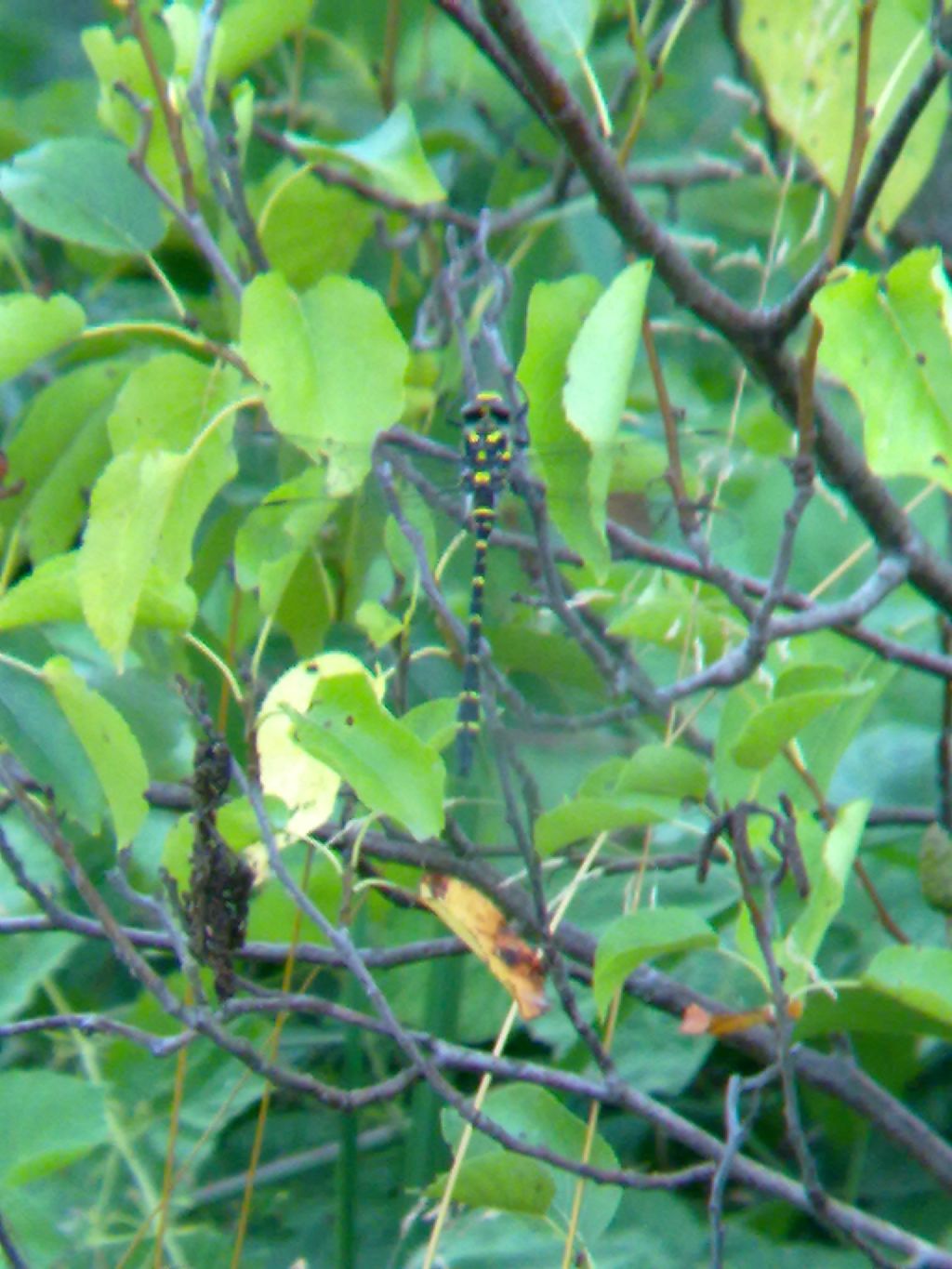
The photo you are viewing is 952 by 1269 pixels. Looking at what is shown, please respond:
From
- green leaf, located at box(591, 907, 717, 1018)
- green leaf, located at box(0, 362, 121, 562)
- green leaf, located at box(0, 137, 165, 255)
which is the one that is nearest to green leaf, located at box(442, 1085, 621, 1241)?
green leaf, located at box(591, 907, 717, 1018)

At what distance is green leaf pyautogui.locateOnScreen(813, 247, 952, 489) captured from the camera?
0.79 meters

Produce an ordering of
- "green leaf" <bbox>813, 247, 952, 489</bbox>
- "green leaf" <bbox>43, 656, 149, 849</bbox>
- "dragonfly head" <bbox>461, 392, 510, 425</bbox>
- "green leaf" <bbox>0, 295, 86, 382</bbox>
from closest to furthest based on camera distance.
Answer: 1. "green leaf" <bbox>813, 247, 952, 489</bbox>
2. "green leaf" <bbox>43, 656, 149, 849</bbox>
3. "green leaf" <bbox>0, 295, 86, 382</bbox>
4. "dragonfly head" <bbox>461, 392, 510, 425</bbox>

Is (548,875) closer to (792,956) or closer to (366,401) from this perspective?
(792,956)

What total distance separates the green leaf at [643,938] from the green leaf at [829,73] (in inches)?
29.0

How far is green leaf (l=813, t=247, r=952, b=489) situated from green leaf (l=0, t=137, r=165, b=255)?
0.63 meters

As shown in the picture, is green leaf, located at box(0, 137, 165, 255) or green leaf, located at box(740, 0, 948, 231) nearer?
green leaf, located at box(0, 137, 165, 255)

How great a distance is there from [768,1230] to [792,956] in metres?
0.67

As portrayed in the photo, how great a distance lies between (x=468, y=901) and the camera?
105 cm

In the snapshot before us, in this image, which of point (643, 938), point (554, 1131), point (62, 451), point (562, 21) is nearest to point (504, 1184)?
point (554, 1131)

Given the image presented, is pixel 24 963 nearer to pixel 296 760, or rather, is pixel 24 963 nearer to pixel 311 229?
pixel 296 760

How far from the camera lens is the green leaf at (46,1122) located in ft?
3.82

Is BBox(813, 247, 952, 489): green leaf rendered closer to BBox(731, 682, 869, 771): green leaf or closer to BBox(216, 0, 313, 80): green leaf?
BBox(731, 682, 869, 771): green leaf

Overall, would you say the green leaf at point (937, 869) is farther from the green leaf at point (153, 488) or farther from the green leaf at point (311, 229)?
the green leaf at point (311, 229)

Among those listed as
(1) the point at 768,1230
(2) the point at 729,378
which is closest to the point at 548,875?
(1) the point at 768,1230
